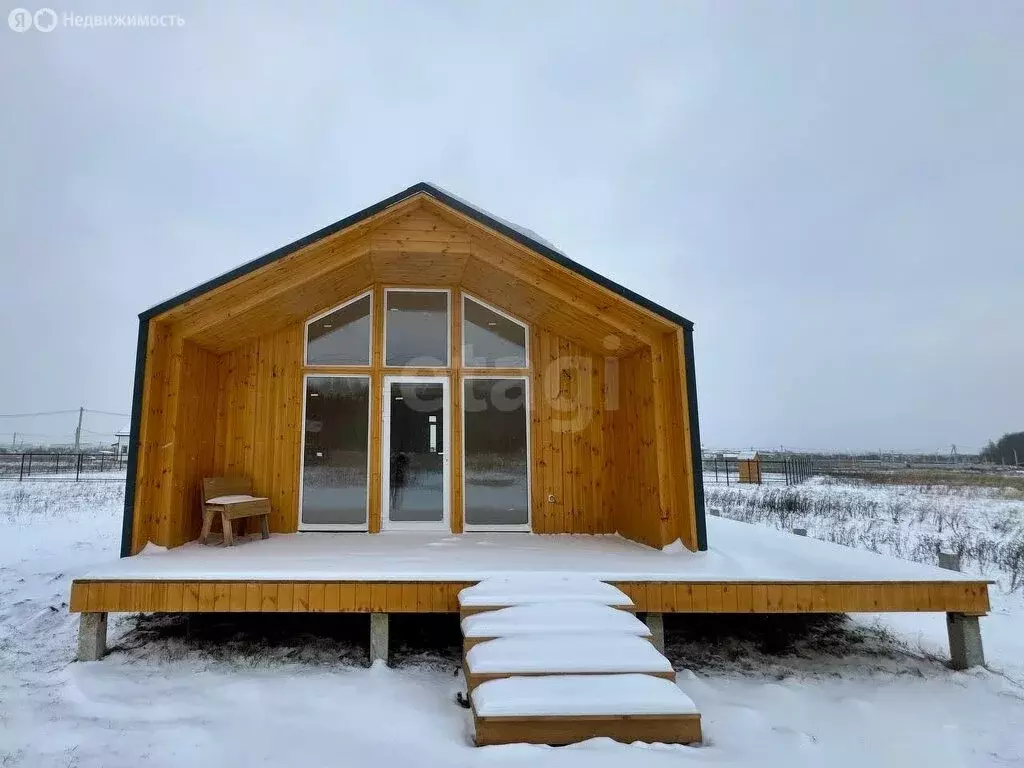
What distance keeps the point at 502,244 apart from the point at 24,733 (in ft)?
14.5

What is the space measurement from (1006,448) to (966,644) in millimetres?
61982

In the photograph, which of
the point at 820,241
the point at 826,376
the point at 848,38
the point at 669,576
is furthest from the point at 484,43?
the point at 826,376

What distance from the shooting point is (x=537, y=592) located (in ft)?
11.4

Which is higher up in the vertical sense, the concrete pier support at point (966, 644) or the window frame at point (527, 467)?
the window frame at point (527, 467)

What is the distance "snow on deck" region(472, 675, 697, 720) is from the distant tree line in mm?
53711

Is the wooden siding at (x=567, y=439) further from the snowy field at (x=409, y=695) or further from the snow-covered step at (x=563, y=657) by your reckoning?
the snow-covered step at (x=563, y=657)

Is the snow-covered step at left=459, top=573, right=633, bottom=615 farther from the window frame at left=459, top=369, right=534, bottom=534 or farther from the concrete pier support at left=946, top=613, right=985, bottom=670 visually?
the concrete pier support at left=946, top=613, right=985, bottom=670

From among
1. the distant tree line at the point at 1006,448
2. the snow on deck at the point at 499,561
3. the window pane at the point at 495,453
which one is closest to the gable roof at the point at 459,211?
the window pane at the point at 495,453

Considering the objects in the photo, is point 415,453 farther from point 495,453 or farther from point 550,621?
point 550,621

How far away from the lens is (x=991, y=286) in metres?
35.1

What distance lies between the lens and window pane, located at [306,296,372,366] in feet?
19.5

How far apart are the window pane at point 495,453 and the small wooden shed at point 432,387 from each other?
15mm

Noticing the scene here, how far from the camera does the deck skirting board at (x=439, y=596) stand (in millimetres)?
3625

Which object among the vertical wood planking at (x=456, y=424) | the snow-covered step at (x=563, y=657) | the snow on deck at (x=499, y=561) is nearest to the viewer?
the snow-covered step at (x=563, y=657)
